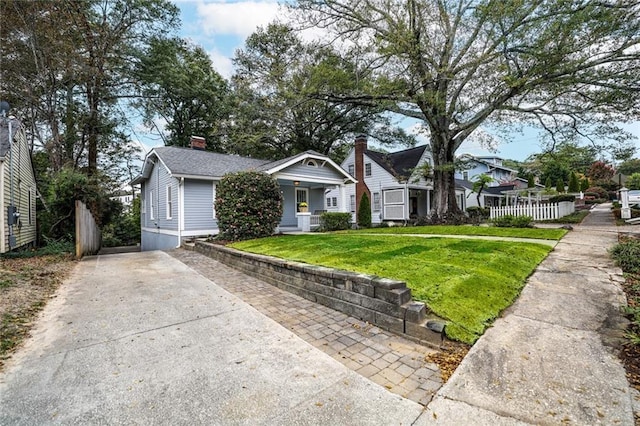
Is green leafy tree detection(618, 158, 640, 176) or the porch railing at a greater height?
green leafy tree detection(618, 158, 640, 176)

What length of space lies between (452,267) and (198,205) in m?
10.7

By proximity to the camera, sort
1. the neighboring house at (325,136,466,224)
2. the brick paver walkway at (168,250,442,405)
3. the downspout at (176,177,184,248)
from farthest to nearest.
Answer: the neighboring house at (325,136,466,224), the downspout at (176,177,184,248), the brick paver walkway at (168,250,442,405)

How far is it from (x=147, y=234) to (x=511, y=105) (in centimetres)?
2046

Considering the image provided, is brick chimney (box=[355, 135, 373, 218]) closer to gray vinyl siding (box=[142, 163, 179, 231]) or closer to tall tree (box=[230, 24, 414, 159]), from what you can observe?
tall tree (box=[230, 24, 414, 159])

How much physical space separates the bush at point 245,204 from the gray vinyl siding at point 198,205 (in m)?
2.13

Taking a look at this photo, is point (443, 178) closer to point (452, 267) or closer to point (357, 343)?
point (452, 267)

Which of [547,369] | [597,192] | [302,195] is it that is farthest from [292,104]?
[597,192]

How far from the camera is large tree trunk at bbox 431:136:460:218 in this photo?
15.7 metres

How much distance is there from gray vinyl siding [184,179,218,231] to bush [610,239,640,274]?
1183 cm

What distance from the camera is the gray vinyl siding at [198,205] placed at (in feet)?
40.0

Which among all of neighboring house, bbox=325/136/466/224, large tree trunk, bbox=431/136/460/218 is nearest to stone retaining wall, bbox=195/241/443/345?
large tree trunk, bbox=431/136/460/218

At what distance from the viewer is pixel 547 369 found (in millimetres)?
2557

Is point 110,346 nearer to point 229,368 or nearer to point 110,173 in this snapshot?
point 229,368

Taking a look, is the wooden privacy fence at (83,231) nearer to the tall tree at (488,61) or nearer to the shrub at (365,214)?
the tall tree at (488,61)
